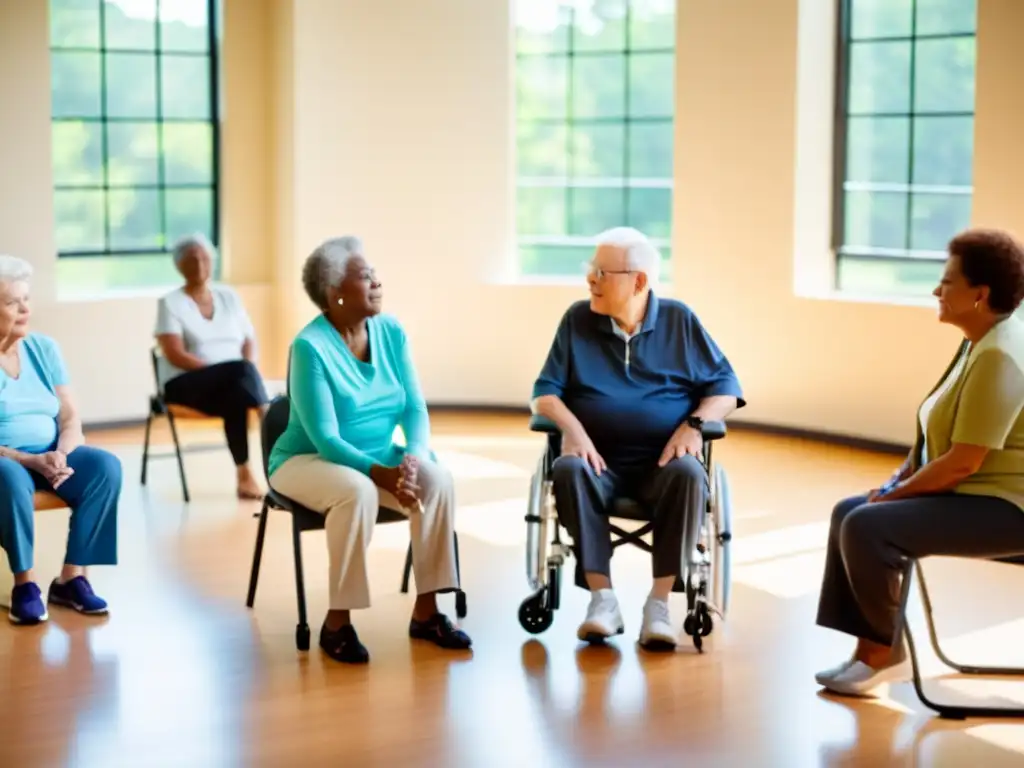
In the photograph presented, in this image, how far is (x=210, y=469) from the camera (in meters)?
7.41

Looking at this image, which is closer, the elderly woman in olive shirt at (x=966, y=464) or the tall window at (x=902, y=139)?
the elderly woman in olive shirt at (x=966, y=464)

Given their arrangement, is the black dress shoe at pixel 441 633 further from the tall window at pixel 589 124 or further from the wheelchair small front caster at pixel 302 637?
the tall window at pixel 589 124

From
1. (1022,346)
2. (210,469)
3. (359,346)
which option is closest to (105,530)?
(359,346)

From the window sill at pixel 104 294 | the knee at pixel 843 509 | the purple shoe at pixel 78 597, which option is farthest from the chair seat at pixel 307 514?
the window sill at pixel 104 294

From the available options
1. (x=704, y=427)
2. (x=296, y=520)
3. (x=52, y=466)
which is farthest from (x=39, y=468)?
(x=704, y=427)

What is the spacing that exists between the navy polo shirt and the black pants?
228 cm

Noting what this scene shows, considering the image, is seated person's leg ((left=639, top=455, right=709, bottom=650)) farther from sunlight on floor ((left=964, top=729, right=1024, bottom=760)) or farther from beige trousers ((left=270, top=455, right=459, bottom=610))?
sunlight on floor ((left=964, top=729, right=1024, bottom=760))

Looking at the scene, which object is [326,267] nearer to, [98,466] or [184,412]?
[98,466]

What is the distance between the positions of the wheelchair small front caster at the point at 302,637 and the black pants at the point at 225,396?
2.27 metres

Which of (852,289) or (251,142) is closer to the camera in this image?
(852,289)

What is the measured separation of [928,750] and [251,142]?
616 centimetres

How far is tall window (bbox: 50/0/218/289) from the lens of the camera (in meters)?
8.64

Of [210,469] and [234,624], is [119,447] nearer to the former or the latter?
[210,469]

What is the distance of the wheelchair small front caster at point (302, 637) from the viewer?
4.66 m
